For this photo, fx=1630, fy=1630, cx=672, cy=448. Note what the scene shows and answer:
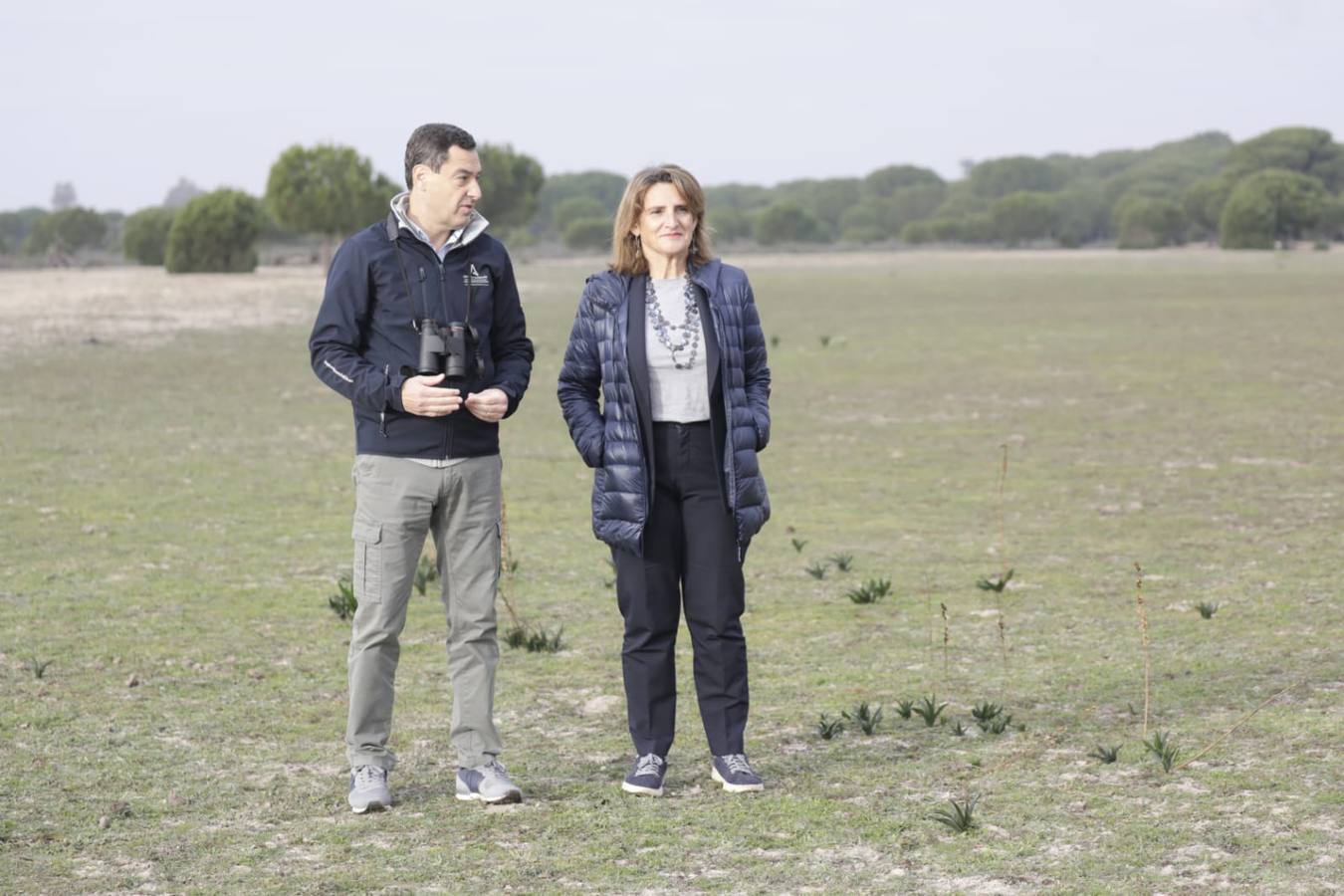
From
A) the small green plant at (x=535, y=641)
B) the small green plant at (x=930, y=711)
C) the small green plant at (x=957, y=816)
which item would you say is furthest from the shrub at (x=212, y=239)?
the small green plant at (x=957, y=816)

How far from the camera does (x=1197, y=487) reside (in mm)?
12695

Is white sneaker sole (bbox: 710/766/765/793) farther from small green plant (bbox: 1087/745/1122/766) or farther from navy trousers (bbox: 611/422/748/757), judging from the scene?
small green plant (bbox: 1087/745/1122/766)

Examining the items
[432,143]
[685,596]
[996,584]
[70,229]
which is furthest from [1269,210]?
[432,143]

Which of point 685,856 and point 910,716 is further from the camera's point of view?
point 910,716

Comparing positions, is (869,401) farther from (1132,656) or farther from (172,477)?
(1132,656)

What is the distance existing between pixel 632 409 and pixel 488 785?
1332mm

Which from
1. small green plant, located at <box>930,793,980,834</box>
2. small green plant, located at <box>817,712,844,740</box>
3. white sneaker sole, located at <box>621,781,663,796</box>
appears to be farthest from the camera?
small green plant, located at <box>817,712,844,740</box>

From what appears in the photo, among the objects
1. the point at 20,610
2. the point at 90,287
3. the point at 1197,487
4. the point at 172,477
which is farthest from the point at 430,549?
the point at 90,287

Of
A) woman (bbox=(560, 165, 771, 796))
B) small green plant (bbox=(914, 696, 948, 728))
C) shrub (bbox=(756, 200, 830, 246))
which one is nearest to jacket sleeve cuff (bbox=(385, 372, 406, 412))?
woman (bbox=(560, 165, 771, 796))

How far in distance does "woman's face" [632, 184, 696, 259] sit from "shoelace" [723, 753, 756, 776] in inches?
67.5

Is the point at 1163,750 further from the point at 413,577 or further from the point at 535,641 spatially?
the point at 535,641

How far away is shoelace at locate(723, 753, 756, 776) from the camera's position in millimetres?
5520

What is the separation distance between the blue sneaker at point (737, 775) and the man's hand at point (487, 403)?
1.43 meters

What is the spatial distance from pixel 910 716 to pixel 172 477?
896 centimetres
